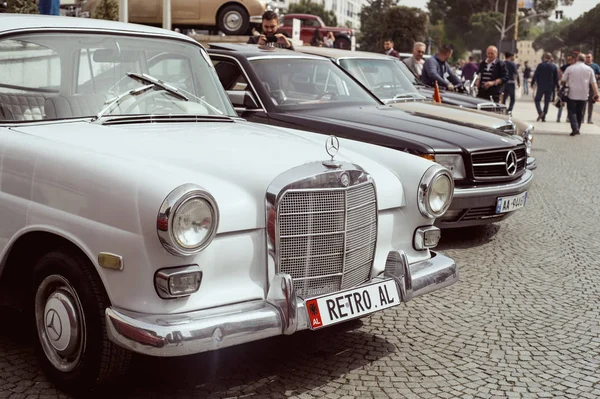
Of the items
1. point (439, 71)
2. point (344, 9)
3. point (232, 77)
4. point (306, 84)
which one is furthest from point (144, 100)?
point (344, 9)

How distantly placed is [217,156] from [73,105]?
3.31 feet

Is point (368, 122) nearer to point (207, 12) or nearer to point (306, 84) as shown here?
point (306, 84)

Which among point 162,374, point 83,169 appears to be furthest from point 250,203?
point 162,374

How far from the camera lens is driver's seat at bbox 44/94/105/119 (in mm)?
4414

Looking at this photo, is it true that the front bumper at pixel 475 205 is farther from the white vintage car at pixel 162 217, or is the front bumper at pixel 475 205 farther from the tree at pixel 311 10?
the tree at pixel 311 10

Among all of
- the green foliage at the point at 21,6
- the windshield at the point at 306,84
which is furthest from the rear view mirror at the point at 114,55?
the green foliage at the point at 21,6

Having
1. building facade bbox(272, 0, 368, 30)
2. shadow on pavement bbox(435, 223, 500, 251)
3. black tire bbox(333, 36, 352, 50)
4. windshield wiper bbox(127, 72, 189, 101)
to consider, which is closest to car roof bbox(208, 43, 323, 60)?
shadow on pavement bbox(435, 223, 500, 251)

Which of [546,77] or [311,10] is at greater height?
[311,10]

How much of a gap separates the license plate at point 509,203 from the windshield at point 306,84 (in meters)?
1.80

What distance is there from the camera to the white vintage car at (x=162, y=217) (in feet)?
11.2

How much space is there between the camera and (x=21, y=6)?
15289 mm

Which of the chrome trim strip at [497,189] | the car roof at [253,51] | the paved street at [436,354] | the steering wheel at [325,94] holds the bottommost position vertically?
the paved street at [436,354]

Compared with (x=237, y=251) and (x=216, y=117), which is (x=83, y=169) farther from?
(x=216, y=117)

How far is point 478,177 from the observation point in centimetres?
720
